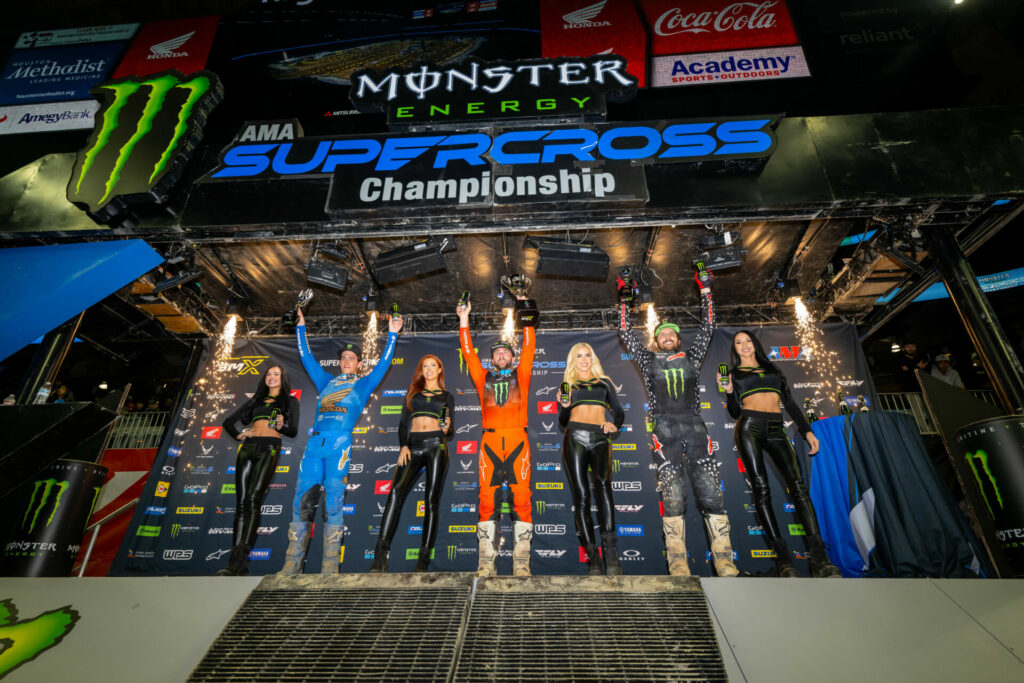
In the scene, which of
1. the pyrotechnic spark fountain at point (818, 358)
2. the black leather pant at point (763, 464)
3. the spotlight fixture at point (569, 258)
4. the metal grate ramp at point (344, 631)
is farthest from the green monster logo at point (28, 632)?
the pyrotechnic spark fountain at point (818, 358)

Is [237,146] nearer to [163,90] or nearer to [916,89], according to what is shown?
[163,90]

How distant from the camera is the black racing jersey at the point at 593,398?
491 cm

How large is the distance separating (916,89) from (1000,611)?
940cm

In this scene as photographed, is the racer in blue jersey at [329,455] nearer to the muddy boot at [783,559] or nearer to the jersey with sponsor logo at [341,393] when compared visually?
the jersey with sponsor logo at [341,393]

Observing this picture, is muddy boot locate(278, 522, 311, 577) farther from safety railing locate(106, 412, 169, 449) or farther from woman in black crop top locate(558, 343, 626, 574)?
safety railing locate(106, 412, 169, 449)

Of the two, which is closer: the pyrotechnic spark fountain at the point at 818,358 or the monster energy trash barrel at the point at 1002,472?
the monster energy trash barrel at the point at 1002,472

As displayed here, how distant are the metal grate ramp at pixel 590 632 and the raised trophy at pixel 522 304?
3.07 m

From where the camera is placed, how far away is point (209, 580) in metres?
2.80

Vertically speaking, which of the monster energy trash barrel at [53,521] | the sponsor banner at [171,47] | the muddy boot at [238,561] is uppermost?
the sponsor banner at [171,47]

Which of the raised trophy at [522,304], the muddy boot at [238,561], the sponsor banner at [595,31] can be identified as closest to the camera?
the muddy boot at [238,561]

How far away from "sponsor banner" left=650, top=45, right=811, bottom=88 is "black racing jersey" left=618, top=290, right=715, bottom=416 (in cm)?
404

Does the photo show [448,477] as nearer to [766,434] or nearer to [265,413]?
[265,413]

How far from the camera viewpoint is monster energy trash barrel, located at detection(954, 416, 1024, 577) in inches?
129

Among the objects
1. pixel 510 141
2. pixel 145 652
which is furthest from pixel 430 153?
pixel 145 652
